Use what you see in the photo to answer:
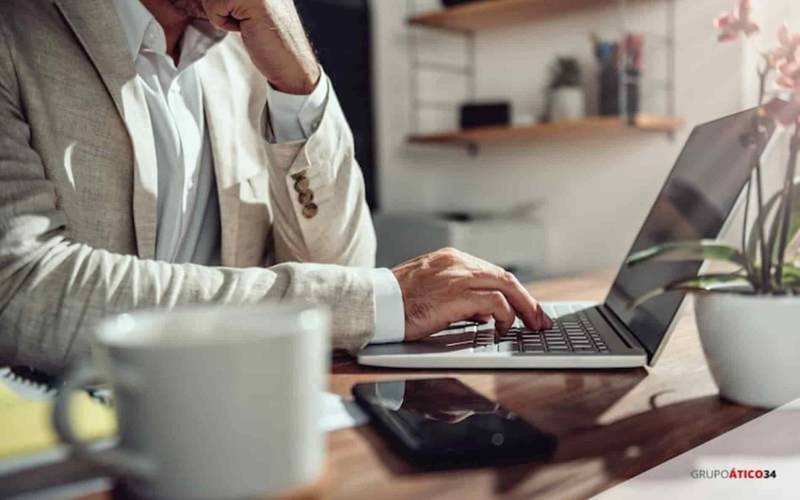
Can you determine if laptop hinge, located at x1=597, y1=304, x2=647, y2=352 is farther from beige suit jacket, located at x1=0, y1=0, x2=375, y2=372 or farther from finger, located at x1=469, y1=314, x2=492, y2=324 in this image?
beige suit jacket, located at x1=0, y1=0, x2=375, y2=372

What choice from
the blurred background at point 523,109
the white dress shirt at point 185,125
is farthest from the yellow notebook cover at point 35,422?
the blurred background at point 523,109

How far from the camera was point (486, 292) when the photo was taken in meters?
0.72

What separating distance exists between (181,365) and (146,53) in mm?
779

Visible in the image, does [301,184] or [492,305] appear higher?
[301,184]

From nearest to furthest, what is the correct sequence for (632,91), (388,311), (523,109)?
(388,311)
(632,91)
(523,109)

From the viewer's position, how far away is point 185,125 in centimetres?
100

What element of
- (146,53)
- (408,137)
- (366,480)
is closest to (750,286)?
(366,480)

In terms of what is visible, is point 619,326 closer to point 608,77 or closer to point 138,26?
point 138,26

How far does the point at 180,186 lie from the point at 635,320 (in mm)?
572

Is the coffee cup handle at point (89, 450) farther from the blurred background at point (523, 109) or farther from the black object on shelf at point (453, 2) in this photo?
the black object on shelf at point (453, 2)

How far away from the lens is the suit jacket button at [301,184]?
93 centimetres

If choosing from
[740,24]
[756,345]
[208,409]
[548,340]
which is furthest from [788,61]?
[208,409]

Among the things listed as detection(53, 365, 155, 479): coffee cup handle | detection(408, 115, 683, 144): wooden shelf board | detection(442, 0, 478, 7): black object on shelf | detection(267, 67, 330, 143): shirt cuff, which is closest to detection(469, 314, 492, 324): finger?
detection(267, 67, 330, 143): shirt cuff

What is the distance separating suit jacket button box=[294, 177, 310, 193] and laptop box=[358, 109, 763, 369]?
0.28 metres
